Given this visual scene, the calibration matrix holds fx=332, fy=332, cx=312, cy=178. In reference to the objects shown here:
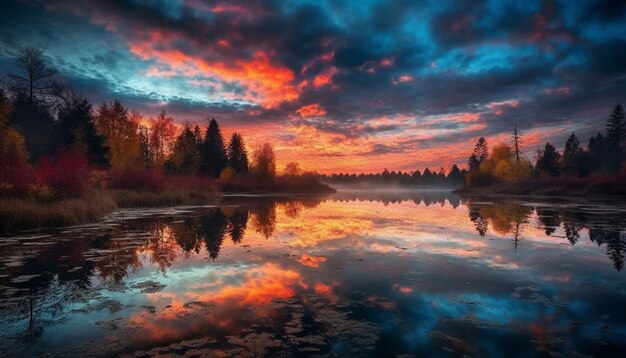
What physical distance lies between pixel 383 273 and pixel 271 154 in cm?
8940

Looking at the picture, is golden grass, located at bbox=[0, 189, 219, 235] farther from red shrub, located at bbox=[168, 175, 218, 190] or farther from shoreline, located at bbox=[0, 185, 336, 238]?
red shrub, located at bbox=[168, 175, 218, 190]

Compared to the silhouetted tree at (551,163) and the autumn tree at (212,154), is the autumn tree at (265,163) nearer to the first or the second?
the autumn tree at (212,154)

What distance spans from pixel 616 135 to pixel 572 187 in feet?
145

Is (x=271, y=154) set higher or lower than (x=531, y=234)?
higher

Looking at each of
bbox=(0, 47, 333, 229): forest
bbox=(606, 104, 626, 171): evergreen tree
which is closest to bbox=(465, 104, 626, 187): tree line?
bbox=(606, 104, 626, 171): evergreen tree

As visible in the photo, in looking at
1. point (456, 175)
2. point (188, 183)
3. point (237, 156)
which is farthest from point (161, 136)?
point (456, 175)

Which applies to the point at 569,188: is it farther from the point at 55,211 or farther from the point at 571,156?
the point at 55,211

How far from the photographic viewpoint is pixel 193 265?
33.2 ft

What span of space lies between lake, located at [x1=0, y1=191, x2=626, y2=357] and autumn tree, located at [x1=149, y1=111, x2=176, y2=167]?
6167 cm

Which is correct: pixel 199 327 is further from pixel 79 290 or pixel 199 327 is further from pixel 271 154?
pixel 271 154

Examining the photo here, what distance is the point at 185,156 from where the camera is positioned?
68188mm

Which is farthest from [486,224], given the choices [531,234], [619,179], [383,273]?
[619,179]

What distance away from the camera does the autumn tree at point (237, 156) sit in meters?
87.8

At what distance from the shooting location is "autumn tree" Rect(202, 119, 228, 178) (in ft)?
257
